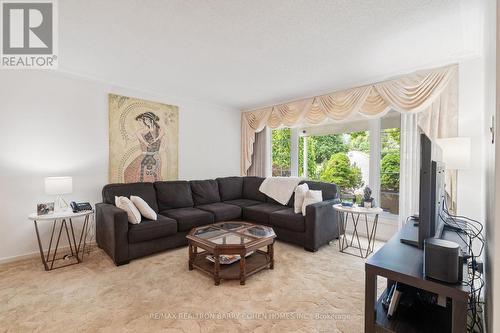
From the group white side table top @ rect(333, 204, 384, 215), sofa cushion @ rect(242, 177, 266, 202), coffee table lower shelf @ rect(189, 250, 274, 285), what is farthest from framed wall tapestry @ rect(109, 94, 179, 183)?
white side table top @ rect(333, 204, 384, 215)

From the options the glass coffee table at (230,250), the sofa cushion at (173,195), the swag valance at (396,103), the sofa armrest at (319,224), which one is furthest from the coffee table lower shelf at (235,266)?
the swag valance at (396,103)

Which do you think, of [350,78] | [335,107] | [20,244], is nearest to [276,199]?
[335,107]

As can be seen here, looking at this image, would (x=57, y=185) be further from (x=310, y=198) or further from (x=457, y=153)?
(x=457, y=153)

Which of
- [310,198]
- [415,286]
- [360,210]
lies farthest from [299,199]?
[415,286]

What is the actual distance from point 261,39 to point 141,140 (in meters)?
2.51

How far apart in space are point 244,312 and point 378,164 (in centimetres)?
301

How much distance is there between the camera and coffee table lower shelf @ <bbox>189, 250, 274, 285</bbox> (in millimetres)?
2281

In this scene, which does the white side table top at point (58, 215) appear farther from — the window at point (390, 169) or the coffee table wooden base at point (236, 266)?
the window at point (390, 169)

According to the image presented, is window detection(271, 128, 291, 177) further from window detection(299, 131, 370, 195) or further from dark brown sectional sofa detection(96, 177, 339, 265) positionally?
dark brown sectional sofa detection(96, 177, 339, 265)

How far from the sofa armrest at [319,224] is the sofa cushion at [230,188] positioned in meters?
1.85

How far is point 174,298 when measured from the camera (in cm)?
200

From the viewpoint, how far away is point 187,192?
3.91 m

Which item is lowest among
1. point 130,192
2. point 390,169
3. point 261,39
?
point 130,192

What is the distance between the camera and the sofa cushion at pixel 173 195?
3.61 m
